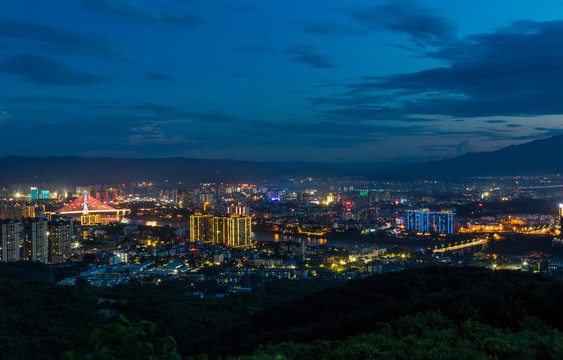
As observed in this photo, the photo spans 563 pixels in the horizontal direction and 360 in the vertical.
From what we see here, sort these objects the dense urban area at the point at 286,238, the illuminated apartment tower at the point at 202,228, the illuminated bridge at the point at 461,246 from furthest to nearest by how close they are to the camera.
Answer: the illuminated apartment tower at the point at 202,228, the illuminated bridge at the point at 461,246, the dense urban area at the point at 286,238

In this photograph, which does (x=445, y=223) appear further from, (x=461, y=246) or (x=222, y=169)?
(x=222, y=169)

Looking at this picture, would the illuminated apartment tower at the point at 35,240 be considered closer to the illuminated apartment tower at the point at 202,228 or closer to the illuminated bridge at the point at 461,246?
the illuminated apartment tower at the point at 202,228

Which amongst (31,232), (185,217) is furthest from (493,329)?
(185,217)

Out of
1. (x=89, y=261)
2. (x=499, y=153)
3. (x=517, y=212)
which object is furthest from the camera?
(x=499, y=153)

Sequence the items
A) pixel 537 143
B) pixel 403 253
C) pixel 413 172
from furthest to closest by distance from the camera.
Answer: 1. pixel 413 172
2. pixel 537 143
3. pixel 403 253

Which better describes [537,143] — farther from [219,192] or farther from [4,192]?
[4,192]

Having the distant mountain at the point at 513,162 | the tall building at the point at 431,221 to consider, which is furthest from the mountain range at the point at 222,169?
the tall building at the point at 431,221

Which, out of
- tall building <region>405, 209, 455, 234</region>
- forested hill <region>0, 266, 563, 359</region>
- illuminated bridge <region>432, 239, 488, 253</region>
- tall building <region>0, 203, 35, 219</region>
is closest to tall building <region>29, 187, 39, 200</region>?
tall building <region>0, 203, 35, 219</region>
